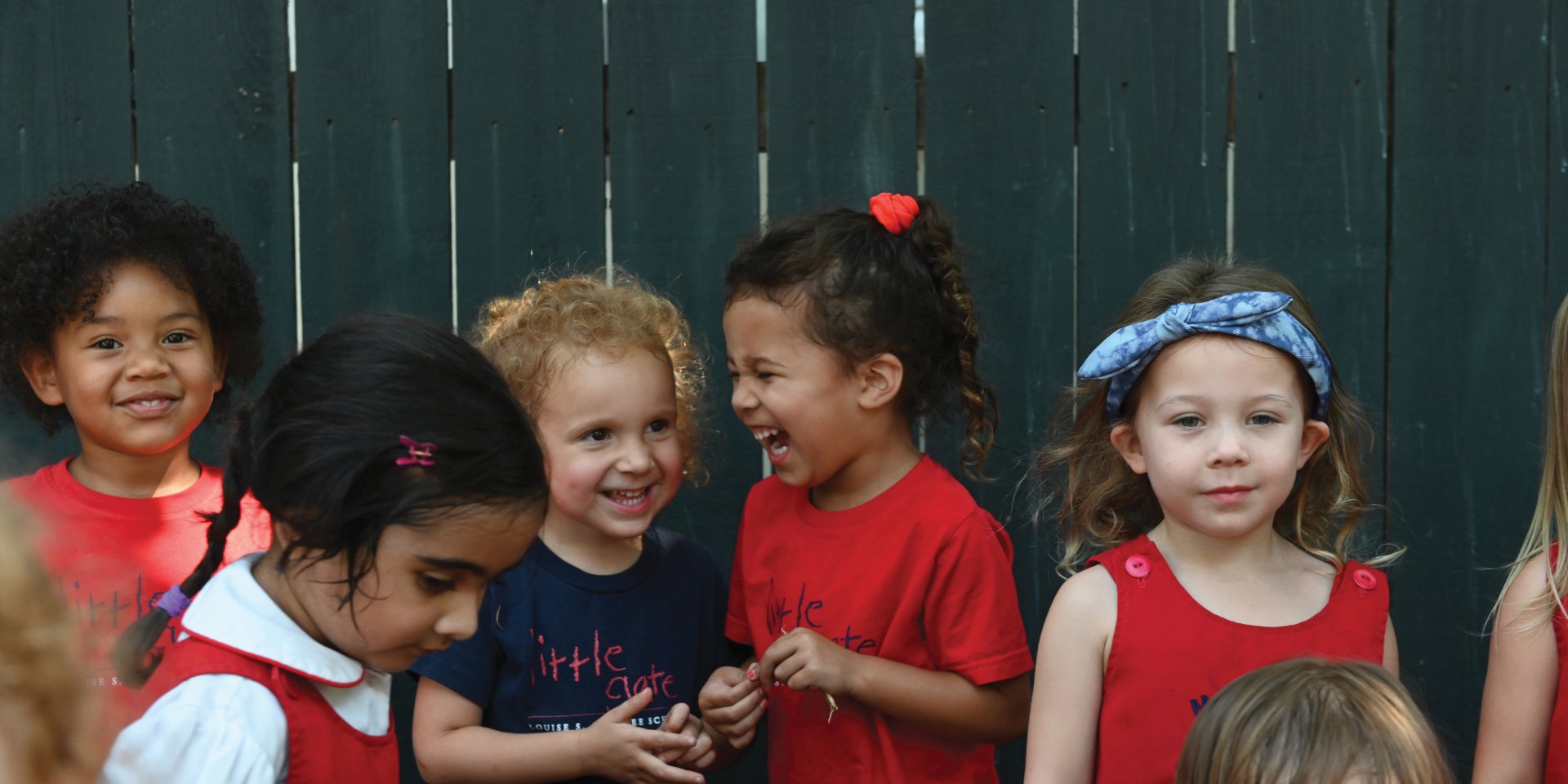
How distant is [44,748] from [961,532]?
1666 mm

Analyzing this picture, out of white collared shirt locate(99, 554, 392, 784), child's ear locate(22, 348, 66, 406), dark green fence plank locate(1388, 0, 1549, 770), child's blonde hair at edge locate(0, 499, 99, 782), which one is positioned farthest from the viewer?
dark green fence plank locate(1388, 0, 1549, 770)

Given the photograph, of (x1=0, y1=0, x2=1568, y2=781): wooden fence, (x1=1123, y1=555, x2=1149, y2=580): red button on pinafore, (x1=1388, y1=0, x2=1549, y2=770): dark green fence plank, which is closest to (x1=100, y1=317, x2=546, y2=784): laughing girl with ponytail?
(x1=1123, y1=555, x2=1149, y2=580): red button on pinafore

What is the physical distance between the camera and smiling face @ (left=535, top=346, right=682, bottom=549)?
2.50 metres

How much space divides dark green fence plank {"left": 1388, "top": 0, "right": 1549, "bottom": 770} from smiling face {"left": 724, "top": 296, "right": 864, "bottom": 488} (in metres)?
1.30

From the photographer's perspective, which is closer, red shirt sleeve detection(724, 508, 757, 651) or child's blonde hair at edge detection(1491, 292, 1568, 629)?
child's blonde hair at edge detection(1491, 292, 1568, 629)

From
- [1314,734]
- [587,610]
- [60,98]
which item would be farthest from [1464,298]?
[60,98]

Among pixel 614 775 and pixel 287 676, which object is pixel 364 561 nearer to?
pixel 287 676

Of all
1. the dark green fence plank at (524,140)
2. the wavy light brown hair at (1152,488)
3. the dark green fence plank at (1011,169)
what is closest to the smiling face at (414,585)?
the wavy light brown hair at (1152,488)

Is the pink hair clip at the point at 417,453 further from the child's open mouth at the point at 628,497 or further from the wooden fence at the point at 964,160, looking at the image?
the wooden fence at the point at 964,160

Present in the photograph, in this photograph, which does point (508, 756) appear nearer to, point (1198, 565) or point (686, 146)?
point (1198, 565)

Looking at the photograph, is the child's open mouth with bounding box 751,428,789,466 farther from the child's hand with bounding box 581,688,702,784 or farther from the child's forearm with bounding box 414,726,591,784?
the child's forearm with bounding box 414,726,591,784

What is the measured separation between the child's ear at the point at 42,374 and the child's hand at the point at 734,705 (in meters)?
1.36

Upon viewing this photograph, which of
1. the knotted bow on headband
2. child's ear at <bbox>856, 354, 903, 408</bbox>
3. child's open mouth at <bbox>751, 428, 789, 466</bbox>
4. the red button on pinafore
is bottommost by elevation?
the red button on pinafore

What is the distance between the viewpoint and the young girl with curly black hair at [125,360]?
2617 millimetres
